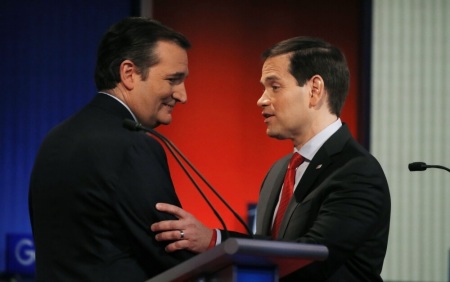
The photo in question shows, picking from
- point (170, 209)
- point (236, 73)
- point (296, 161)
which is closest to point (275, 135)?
point (296, 161)

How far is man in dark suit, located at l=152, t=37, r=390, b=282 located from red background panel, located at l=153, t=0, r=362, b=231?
3.15 m

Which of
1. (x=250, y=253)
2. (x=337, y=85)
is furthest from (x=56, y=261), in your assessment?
(x=337, y=85)

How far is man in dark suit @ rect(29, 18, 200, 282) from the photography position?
2.46 meters

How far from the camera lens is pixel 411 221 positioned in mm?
5961

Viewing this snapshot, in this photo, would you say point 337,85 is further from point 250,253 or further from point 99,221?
point 250,253

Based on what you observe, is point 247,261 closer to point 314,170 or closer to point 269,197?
point 314,170

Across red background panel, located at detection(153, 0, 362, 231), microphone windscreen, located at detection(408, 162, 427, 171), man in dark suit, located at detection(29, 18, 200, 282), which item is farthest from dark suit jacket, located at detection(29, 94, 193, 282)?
red background panel, located at detection(153, 0, 362, 231)

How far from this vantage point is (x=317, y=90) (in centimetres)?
295

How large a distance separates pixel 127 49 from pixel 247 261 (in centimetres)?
100

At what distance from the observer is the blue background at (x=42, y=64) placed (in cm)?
621

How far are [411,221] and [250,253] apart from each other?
4.27m

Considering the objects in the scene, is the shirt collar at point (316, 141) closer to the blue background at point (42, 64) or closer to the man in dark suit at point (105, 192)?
the man in dark suit at point (105, 192)

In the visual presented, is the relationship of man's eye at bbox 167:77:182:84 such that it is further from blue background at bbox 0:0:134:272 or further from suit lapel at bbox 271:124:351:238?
blue background at bbox 0:0:134:272

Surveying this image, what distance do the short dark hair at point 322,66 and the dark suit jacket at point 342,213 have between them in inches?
6.5
